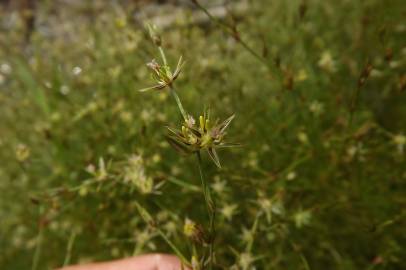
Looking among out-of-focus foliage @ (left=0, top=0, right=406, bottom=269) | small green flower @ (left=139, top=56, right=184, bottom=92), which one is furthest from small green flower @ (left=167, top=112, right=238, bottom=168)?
out-of-focus foliage @ (left=0, top=0, right=406, bottom=269)

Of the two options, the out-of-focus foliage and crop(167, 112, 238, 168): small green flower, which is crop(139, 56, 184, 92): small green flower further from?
the out-of-focus foliage

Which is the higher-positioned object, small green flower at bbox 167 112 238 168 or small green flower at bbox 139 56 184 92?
small green flower at bbox 139 56 184 92

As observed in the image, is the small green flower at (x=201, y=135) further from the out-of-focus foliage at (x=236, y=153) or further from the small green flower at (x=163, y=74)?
the out-of-focus foliage at (x=236, y=153)

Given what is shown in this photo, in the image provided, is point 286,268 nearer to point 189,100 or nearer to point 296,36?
point 189,100

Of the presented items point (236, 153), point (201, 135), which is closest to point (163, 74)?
point (201, 135)

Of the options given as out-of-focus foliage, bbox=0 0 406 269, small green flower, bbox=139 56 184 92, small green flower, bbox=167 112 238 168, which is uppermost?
out-of-focus foliage, bbox=0 0 406 269

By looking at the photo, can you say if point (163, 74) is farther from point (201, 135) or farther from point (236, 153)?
point (236, 153)

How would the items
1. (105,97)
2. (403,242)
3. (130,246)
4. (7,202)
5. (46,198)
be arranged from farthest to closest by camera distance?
(7,202) < (105,97) < (130,246) < (403,242) < (46,198)

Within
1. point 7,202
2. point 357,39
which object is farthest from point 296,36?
point 7,202
